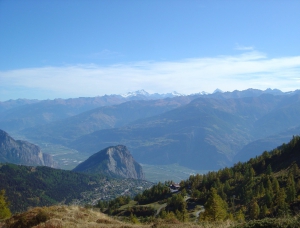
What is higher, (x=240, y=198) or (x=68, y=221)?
(x=68, y=221)

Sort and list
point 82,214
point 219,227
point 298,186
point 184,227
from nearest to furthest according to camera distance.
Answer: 1. point 219,227
2. point 184,227
3. point 82,214
4. point 298,186

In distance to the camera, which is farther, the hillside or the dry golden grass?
the hillside

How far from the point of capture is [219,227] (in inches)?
746

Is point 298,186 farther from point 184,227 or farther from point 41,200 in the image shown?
point 41,200

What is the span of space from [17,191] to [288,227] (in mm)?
191482

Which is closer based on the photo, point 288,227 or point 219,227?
point 288,227

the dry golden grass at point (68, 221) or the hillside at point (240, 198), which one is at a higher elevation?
the dry golden grass at point (68, 221)

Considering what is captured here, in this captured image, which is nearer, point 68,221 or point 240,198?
point 68,221

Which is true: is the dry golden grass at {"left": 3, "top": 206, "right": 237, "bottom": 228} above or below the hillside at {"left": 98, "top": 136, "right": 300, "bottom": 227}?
above

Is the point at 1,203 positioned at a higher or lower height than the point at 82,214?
lower

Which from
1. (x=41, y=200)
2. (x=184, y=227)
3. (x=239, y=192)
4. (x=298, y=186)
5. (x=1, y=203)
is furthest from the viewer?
(x=41, y=200)

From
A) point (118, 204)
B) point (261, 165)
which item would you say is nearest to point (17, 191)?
point (118, 204)

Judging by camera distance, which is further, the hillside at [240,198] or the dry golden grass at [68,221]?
the hillside at [240,198]

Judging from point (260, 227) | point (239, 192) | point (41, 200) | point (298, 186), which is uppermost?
point (260, 227)
